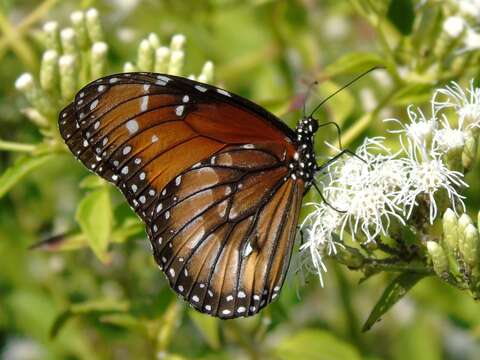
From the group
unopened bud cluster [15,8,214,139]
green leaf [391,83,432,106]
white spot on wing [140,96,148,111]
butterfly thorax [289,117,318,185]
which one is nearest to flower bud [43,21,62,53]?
unopened bud cluster [15,8,214,139]

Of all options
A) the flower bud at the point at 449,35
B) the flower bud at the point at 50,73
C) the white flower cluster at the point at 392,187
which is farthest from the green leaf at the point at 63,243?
the flower bud at the point at 449,35

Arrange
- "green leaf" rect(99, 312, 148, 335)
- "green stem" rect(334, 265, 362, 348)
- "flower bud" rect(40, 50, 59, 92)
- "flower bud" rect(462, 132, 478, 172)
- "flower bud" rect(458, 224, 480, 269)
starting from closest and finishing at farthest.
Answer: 1. "flower bud" rect(458, 224, 480, 269)
2. "flower bud" rect(462, 132, 478, 172)
3. "flower bud" rect(40, 50, 59, 92)
4. "green leaf" rect(99, 312, 148, 335)
5. "green stem" rect(334, 265, 362, 348)

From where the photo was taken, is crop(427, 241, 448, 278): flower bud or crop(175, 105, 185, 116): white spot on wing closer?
crop(427, 241, 448, 278): flower bud

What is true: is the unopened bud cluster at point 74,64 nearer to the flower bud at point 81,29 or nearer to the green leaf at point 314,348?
the flower bud at point 81,29

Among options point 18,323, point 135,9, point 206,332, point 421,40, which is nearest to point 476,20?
point 421,40

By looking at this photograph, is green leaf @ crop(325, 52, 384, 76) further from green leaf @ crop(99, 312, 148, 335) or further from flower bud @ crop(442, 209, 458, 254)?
green leaf @ crop(99, 312, 148, 335)
